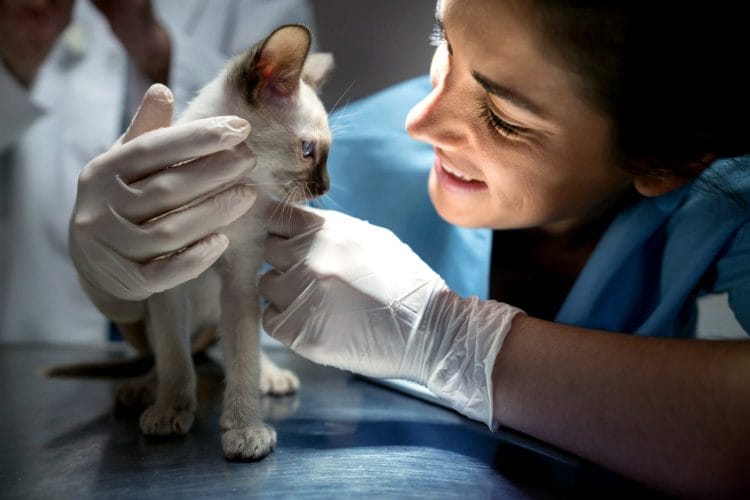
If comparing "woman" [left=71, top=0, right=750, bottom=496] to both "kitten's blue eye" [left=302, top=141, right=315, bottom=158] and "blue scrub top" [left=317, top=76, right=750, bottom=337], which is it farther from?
"kitten's blue eye" [left=302, top=141, right=315, bottom=158]

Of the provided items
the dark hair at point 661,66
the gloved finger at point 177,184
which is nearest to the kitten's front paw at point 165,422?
the gloved finger at point 177,184

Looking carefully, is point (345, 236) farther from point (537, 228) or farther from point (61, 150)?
point (61, 150)

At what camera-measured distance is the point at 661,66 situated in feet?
3.03

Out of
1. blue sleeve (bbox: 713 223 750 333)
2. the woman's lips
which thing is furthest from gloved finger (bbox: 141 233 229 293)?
blue sleeve (bbox: 713 223 750 333)

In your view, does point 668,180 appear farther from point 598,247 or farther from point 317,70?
point 317,70

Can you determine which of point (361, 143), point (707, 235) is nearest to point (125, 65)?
point (361, 143)

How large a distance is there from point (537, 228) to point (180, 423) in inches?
36.2

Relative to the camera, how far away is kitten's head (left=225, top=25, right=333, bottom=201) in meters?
0.97

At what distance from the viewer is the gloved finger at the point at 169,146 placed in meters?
0.92

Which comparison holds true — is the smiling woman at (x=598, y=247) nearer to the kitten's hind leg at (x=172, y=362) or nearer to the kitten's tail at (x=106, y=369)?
the kitten's hind leg at (x=172, y=362)

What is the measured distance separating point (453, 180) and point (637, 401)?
52cm

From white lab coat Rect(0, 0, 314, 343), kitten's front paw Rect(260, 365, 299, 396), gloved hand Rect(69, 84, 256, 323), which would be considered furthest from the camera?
white lab coat Rect(0, 0, 314, 343)

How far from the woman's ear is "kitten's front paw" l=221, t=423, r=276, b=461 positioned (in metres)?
0.77

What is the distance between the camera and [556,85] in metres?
0.99
